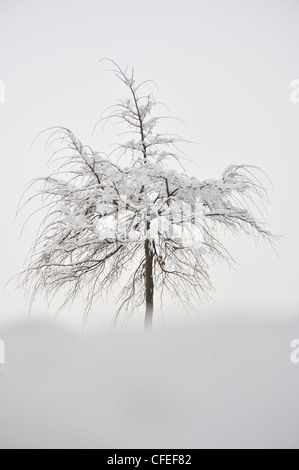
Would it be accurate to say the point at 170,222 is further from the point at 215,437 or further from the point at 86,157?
the point at 215,437

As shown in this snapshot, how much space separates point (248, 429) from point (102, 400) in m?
1.69

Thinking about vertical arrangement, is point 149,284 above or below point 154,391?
above

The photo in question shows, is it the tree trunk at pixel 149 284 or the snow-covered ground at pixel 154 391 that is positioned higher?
the tree trunk at pixel 149 284

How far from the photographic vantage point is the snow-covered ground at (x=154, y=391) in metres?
3.29

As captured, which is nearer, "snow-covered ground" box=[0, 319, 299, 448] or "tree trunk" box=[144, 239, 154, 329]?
"snow-covered ground" box=[0, 319, 299, 448]

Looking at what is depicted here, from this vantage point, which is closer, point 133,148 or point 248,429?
point 248,429

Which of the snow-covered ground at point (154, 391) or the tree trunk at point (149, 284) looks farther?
the tree trunk at point (149, 284)

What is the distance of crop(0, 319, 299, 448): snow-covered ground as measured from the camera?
3.29m

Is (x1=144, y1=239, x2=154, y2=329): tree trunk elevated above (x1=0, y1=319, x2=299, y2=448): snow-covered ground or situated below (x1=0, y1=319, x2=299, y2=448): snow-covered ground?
above

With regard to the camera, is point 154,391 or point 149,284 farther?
point 149,284

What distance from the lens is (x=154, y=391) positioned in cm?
395

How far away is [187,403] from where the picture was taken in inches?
148
